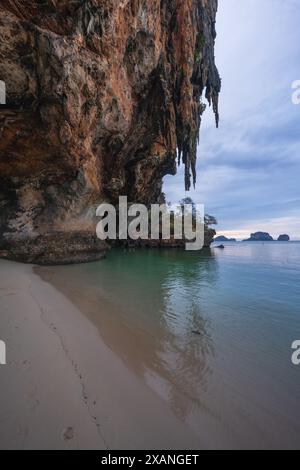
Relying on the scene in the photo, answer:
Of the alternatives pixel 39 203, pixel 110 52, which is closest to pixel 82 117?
pixel 110 52

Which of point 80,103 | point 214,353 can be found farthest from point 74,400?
point 80,103

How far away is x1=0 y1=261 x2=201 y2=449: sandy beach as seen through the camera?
74.9 inches

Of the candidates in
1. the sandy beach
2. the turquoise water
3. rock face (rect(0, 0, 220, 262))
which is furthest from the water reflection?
rock face (rect(0, 0, 220, 262))

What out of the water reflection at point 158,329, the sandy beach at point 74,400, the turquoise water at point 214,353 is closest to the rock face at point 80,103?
the water reflection at point 158,329

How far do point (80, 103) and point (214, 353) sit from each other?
11971mm

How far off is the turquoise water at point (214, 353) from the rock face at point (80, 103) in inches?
300

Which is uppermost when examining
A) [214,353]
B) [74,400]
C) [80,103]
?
[80,103]

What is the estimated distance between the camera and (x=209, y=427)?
2203mm

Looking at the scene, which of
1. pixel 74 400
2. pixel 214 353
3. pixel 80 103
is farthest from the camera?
pixel 80 103

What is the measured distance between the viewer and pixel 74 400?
2.35 m

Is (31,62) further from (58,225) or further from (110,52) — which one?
(58,225)

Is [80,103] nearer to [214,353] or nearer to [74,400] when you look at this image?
[214,353]

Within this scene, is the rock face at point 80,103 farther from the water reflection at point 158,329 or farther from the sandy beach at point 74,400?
the sandy beach at point 74,400

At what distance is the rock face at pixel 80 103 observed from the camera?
974 centimetres
